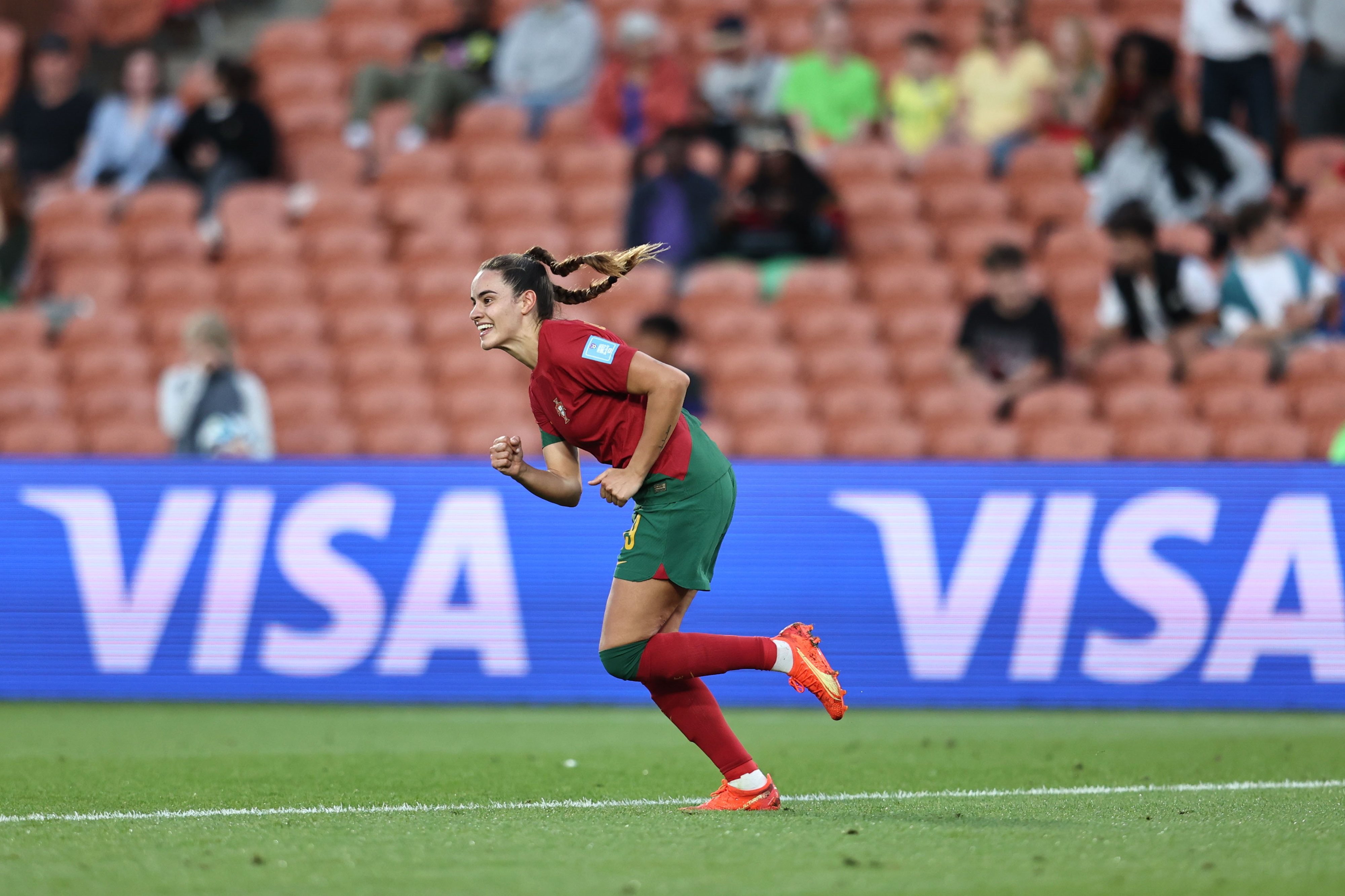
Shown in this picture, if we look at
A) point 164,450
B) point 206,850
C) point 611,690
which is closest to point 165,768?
point 206,850

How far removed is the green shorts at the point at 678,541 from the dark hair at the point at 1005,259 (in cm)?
604

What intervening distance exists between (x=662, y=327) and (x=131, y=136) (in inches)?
249

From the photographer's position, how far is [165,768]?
6.79m

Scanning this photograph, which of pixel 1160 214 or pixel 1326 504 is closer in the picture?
pixel 1326 504

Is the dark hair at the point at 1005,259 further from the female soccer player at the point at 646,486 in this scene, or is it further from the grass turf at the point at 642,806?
the female soccer player at the point at 646,486

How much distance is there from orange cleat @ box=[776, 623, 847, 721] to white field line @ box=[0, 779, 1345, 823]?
2.38 ft

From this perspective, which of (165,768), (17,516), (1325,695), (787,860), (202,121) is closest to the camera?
(787,860)

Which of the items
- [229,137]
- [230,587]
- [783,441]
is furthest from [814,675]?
[229,137]

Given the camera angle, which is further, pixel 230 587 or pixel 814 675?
pixel 230 587

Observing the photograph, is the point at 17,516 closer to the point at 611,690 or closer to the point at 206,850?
the point at 611,690

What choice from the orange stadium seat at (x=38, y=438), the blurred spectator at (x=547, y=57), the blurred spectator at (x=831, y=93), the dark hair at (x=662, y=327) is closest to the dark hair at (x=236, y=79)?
the blurred spectator at (x=547, y=57)

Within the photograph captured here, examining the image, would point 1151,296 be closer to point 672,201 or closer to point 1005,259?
point 1005,259

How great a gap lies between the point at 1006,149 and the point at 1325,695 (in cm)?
582

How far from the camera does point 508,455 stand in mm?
5211
